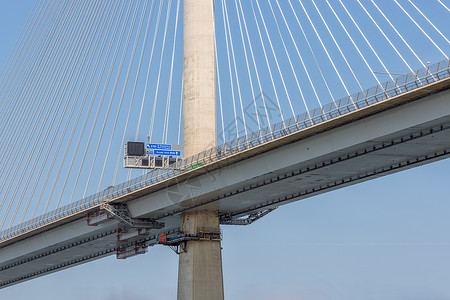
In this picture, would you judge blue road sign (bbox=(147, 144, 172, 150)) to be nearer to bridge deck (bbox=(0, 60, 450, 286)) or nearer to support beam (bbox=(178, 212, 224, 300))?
bridge deck (bbox=(0, 60, 450, 286))

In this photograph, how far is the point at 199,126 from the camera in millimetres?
61688

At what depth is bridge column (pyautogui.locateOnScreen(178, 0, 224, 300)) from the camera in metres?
59.7

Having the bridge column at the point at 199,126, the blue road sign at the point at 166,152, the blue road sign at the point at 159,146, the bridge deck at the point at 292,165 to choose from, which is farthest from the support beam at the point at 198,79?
the bridge deck at the point at 292,165

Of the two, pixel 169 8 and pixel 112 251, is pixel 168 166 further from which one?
pixel 112 251

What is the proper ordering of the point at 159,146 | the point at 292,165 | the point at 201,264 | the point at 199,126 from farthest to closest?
the point at 199,126, the point at 159,146, the point at 201,264, the point at 292,165

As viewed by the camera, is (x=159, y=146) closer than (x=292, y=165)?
No

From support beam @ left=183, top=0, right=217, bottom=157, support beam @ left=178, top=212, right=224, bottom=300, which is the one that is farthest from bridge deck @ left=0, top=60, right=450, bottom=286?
support beam @ left=183, top=0, right=217, bottom=157

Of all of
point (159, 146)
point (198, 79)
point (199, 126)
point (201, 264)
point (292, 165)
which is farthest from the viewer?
point (198, 79)

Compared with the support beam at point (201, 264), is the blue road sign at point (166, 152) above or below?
above

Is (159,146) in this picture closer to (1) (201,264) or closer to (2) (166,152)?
(2) (166,152)

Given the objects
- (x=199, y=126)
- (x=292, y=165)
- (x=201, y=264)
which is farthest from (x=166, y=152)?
(x=292, y=165)

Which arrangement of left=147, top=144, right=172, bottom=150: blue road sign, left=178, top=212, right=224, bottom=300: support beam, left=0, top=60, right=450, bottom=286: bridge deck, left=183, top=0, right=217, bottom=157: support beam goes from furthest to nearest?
left=183, top=0, right=217, bottom=157: support beam
left=147, top=144, right=172, bottom=150: blue road sign
left=178, top=212, right=224, bottom=300: support beam
left=0, top=60, right=450, bottom=286: bridge deck

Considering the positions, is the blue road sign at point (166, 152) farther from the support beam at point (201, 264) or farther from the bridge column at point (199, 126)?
the support beam at point (201, 264)

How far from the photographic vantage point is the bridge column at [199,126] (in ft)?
196
